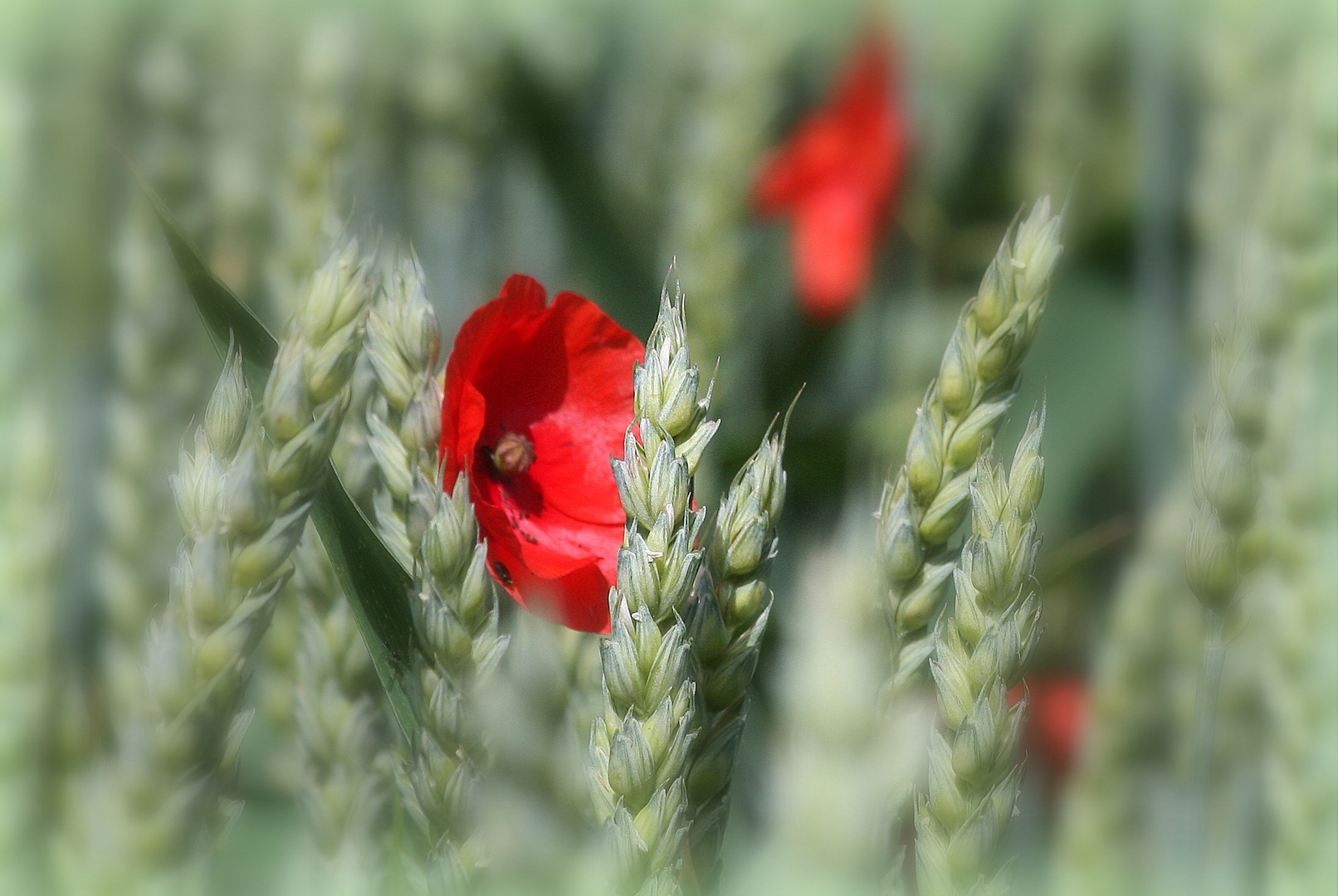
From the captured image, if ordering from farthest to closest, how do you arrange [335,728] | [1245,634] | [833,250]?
[833,250]
[1245,634]
[335,728]

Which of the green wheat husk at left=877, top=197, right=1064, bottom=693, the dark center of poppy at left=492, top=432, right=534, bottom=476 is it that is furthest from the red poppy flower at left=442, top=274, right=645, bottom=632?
the green wheat husk at left=877, top=197, right=1064, bottom=693

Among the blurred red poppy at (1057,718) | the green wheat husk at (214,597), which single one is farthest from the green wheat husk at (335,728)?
the blurred red poppy at (1057,718)

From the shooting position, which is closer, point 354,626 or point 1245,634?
point 354,626

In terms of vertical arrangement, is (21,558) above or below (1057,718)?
above

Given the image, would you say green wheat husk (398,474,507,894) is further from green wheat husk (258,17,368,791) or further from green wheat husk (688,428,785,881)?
green wheat husk (258,17,368,791)

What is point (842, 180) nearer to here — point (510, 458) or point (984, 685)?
point (510, 458)

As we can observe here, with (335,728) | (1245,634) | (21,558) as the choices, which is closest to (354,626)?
(335,728)
